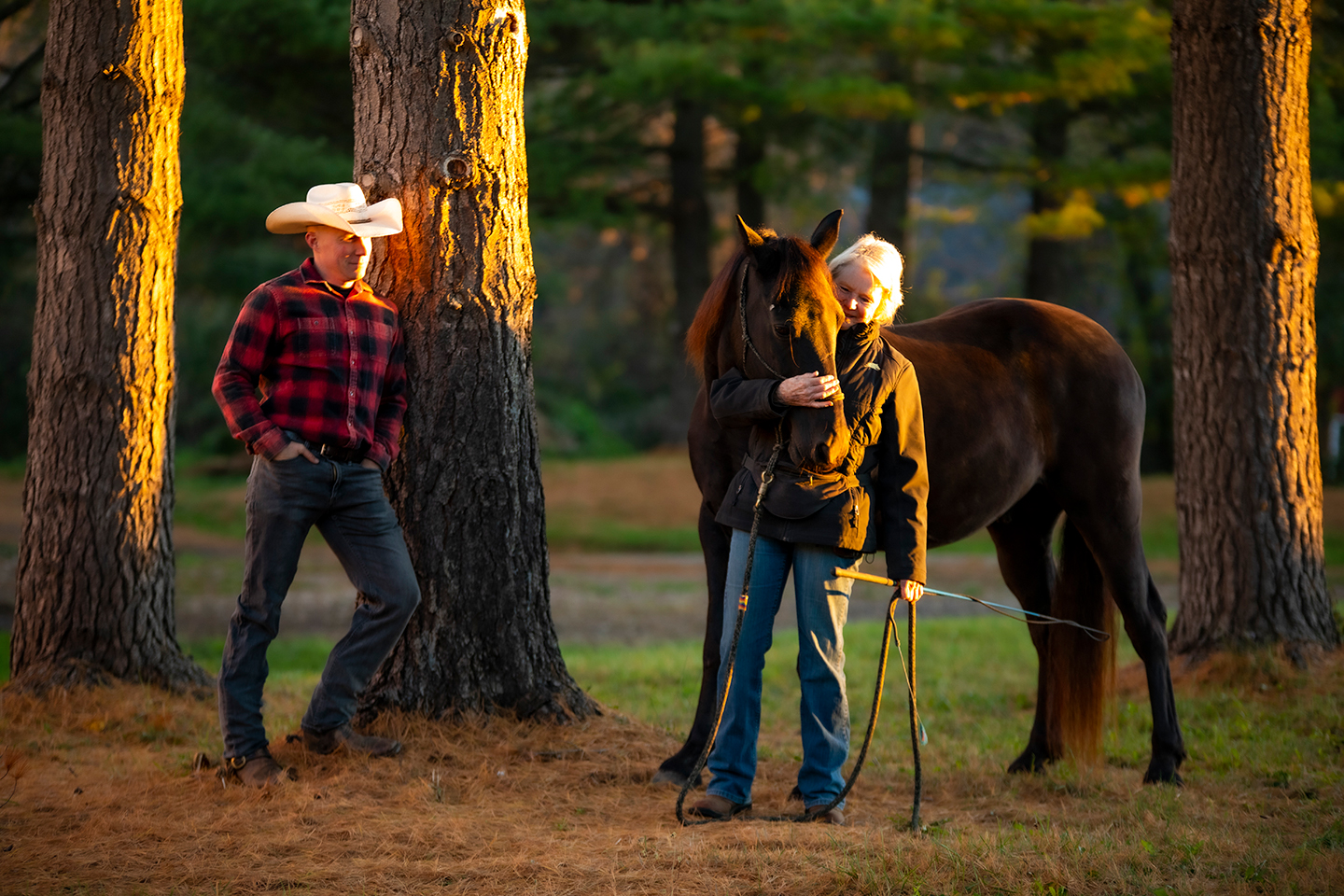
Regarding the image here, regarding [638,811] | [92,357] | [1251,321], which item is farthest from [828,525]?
[92,357]

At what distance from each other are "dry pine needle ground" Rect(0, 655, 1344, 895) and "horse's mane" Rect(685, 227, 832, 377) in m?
1.61

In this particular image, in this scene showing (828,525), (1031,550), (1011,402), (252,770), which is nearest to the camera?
(828,525)

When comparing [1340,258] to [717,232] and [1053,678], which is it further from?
[1053,678]

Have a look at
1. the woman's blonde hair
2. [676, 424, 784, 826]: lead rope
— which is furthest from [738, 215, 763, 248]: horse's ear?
the woman's blonde hair

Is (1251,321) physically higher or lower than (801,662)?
higher

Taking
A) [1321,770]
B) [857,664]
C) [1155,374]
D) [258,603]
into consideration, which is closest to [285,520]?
[258,603]

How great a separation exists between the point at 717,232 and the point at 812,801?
20182 millimetres

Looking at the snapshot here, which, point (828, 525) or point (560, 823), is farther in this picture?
point (560, 823)

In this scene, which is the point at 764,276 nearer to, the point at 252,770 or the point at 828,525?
the point at 828,525

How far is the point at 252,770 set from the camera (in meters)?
3.89

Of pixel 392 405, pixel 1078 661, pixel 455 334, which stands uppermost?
pixel 455 334

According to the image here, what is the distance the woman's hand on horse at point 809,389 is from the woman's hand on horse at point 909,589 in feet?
2.18

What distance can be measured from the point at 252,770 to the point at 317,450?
45.7 inches

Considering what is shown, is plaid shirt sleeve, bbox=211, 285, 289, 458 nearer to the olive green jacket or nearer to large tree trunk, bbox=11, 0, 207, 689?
the olive green jacket
